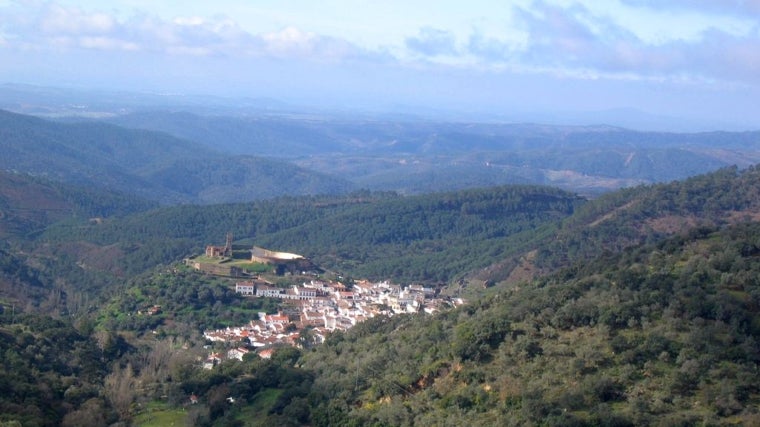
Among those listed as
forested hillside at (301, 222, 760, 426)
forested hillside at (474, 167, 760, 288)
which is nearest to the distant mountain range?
forested hillside at (474, 167, 760, 288)

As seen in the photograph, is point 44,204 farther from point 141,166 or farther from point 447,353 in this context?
point 447,353

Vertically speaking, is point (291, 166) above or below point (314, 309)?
below

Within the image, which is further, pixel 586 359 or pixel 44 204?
pixel 44 204

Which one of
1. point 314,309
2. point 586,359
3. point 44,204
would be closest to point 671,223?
point 314,309

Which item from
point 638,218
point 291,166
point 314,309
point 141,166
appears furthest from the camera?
point 291,166

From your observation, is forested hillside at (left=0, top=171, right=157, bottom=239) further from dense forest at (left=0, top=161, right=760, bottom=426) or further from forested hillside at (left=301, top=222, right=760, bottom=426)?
forested hillside at (left=301, top=222, right=760, bottom=426)

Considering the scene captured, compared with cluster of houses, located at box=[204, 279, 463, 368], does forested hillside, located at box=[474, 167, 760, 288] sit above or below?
above

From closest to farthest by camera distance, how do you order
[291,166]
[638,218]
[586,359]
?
[586,359] → [638,218] → [291,166]
